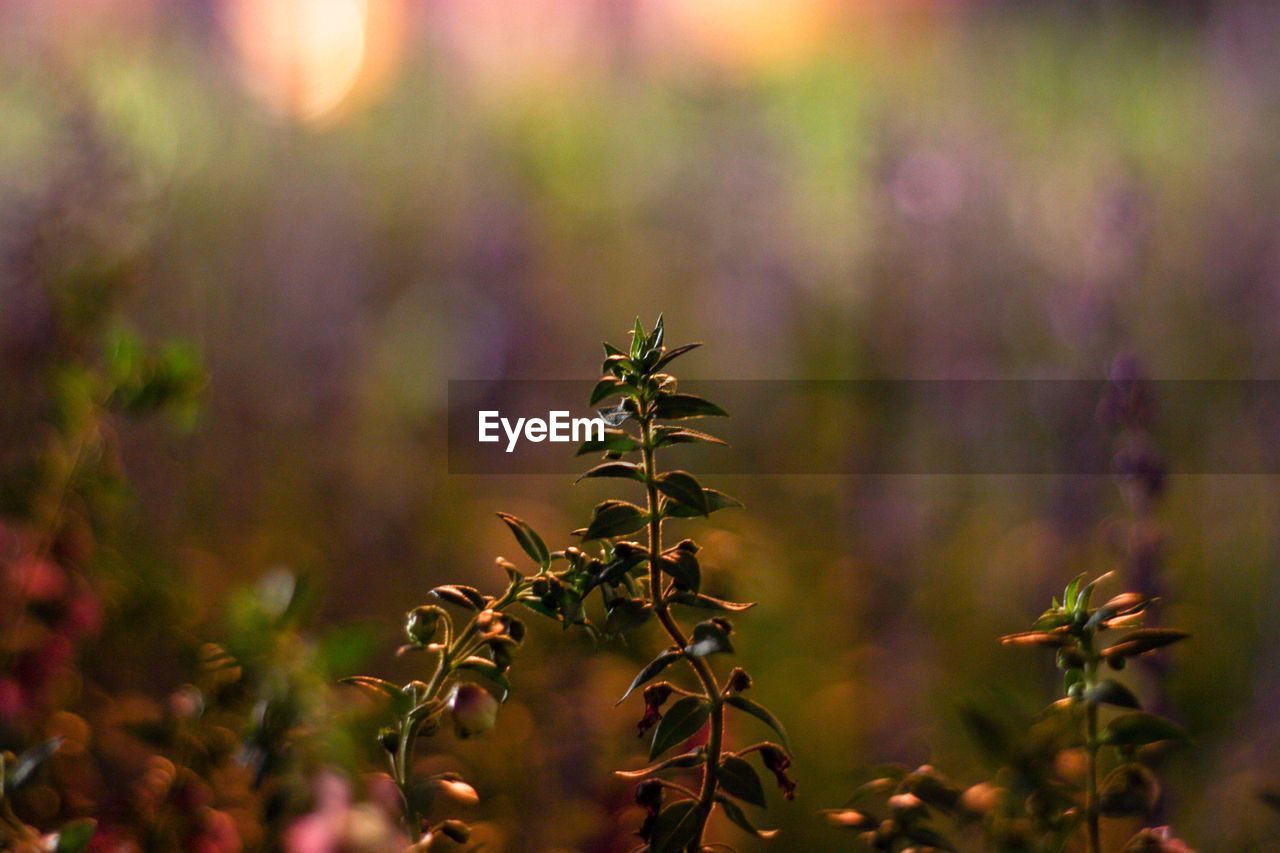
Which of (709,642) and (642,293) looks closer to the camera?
(709,642)

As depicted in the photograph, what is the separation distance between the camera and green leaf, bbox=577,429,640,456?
31cm

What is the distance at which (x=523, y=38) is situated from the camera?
2299 millimetres

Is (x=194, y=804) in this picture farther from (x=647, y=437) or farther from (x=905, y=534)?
Result: (x=905, y=534)

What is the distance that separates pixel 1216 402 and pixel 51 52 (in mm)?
1304

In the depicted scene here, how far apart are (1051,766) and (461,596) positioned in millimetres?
181

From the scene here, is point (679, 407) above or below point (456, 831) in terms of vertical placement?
above

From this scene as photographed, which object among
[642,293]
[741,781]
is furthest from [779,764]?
[642,293]

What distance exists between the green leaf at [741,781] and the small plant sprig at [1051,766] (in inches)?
1.2

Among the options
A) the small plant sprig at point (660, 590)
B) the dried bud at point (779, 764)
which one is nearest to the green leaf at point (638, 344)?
the small plant sprig at point (660, 590)

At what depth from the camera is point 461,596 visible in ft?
1.02

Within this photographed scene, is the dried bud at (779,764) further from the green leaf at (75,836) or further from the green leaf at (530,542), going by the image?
the green leaf at (75,836)

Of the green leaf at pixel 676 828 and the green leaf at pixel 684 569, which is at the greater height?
the green leaf at pixel 684 569

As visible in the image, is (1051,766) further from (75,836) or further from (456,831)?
(75,836)

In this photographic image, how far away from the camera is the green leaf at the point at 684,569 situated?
1.00ft
